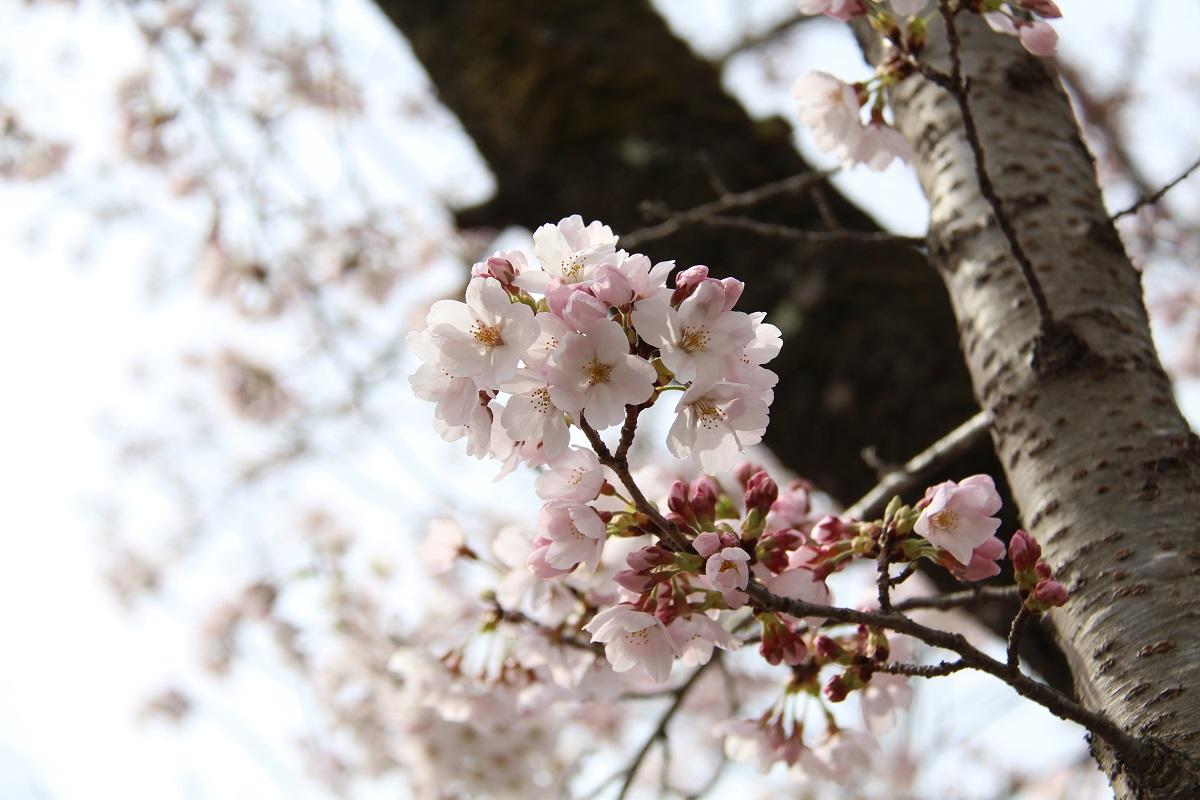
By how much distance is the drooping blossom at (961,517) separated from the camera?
0.97 m

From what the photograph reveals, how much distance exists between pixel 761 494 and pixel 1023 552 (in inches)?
10.7

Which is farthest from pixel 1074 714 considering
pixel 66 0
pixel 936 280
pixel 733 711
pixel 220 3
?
pixel 66 0

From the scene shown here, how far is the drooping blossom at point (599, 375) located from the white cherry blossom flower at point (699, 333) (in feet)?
0.12

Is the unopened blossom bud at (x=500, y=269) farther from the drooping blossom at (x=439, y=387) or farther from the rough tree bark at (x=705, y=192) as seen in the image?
the rough tree bark at (x=705, y=192)

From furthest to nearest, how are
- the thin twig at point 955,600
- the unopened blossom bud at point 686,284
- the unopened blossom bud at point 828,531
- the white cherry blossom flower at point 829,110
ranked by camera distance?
1. the white cherry blossom flower at point 829,110
2. the thin twig at point 955,600
3. the unopened blossom bud at point 828,531
4. the unopened blossom bud at point 686,284

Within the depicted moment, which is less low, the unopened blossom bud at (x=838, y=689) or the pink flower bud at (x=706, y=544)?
the pink flower bud at (x=706, y=544)

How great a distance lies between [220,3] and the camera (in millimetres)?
4820

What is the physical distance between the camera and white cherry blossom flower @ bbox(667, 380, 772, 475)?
0.92m

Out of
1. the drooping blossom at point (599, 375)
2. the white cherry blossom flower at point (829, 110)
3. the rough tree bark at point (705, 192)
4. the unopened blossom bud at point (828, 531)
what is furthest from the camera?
the rough tree bark at point (705, 192)

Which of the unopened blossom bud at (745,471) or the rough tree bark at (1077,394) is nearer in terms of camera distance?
the rough tree bark at (1077,394)

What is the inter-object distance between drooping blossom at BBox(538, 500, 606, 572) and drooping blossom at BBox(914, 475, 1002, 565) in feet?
1.12

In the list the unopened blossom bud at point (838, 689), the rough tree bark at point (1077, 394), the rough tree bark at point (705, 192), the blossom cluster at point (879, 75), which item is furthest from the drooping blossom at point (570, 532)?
the rough tree bark at point (705, 192)

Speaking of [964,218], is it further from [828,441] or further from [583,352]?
[583,352]

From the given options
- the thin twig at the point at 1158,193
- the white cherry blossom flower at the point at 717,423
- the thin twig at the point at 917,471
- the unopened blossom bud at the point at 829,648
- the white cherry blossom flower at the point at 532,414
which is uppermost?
the thin twig at the point at 1158,193
